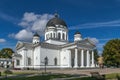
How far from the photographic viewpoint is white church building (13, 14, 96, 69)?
63375mm

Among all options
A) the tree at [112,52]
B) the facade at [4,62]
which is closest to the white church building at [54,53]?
the tree at [112,52]

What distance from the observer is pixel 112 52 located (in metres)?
65.3

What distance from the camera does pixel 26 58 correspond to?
218 ft

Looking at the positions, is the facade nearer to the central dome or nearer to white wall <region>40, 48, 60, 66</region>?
the central dome

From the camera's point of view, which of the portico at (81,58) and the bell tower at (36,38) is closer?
the portico at (81,58)

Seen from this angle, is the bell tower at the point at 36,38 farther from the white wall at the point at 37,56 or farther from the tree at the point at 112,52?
the tree at the point at 112,52

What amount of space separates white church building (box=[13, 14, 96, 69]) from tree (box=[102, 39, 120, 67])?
18.2 ft

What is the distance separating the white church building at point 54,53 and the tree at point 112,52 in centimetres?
553

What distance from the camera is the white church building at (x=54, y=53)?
63375mm

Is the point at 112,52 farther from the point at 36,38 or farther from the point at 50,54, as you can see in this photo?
the point at 36,38

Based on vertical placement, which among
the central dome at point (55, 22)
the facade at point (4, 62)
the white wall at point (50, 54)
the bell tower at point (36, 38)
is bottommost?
the facade at point (4, 62)

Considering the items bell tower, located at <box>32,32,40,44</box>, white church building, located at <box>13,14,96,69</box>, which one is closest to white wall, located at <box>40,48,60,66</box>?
white church building, located at <box>13,14,96,69</box>

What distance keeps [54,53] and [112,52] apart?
713 inches

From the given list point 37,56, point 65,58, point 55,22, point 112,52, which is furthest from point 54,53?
point 112,52
